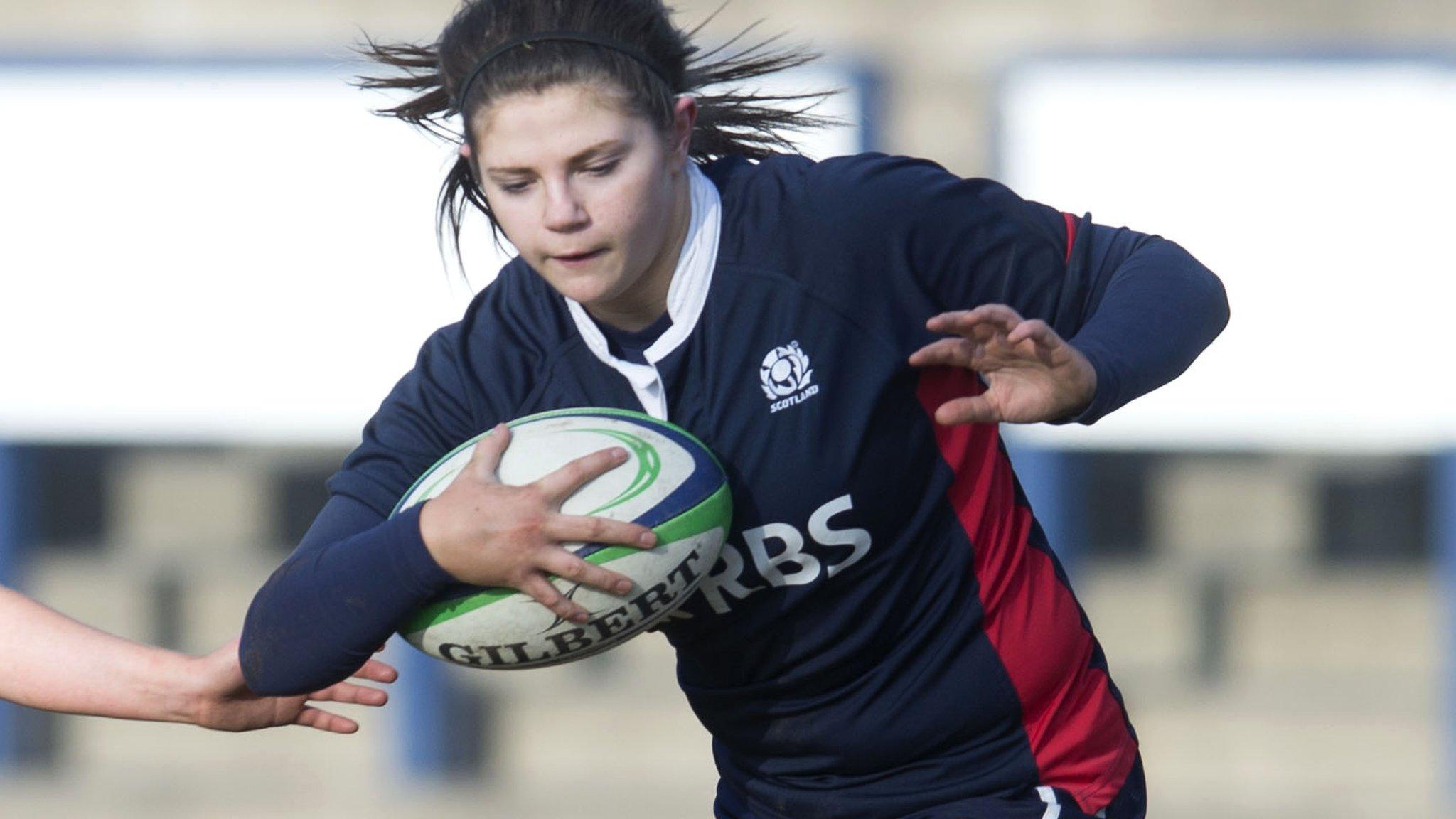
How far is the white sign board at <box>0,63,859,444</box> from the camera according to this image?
6.54 meters

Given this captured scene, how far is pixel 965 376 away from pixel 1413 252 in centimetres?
417

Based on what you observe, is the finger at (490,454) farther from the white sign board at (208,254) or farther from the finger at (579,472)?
the white sign board at (208,254)

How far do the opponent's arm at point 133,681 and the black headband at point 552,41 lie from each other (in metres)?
0.81

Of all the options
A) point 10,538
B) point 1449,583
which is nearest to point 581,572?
point 1449,583

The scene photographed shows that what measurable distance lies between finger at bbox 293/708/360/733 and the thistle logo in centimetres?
79

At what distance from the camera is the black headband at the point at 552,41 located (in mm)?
2443

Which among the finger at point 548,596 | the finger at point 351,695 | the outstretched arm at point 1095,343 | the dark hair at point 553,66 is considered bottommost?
the finger at point 351,695

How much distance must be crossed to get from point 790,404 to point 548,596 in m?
0.41

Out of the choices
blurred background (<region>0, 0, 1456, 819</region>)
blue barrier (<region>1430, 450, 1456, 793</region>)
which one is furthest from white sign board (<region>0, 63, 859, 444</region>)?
blue barrier (<region>1430, 450, 1456, 793</region>)

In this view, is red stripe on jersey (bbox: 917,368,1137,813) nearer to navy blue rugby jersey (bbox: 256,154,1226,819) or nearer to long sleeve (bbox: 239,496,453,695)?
navy blue rugby jersey (bbox: 256,154,1226,819)

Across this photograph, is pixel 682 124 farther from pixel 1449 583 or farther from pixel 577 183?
pixel 1449 583

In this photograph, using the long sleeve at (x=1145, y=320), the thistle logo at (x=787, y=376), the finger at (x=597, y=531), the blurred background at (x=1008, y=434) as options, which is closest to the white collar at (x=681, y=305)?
the thistle logo at (x=787, y=376)

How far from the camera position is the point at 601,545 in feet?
8.00

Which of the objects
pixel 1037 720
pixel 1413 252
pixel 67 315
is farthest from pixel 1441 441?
pixel 67 315
